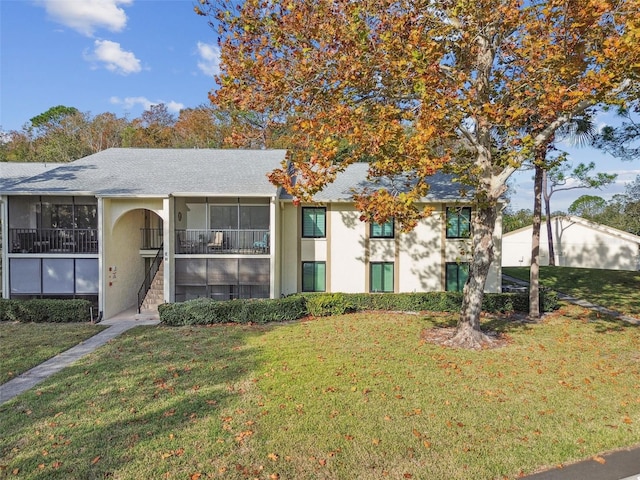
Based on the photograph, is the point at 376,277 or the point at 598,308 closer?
the point at 598,308

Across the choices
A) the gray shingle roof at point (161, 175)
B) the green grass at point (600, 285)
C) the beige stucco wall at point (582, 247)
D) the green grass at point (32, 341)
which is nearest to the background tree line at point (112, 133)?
the gray shingle roof at point (161, 175)

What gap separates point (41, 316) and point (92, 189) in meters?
5.10

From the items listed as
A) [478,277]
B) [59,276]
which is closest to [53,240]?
[59,276]

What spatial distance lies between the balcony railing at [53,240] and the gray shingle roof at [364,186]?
A: 9.49m

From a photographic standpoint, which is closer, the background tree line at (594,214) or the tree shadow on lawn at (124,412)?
the tree shadow on lawn at (124,412)

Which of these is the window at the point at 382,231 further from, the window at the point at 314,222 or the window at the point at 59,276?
the window at the point at 59,276

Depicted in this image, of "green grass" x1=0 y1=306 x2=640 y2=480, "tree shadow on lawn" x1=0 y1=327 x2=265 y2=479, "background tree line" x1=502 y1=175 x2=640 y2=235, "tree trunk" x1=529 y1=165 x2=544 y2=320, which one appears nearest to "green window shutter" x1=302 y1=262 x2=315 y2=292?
"green grass" x1=0 y1=306 x2=640 y2=480

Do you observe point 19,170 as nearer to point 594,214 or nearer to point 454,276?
point 454,276

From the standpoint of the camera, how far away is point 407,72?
354 inches

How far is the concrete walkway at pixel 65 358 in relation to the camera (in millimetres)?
7652

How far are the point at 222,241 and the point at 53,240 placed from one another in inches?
264

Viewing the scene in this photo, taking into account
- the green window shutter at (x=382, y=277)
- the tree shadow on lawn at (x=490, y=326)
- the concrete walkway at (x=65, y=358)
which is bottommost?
the concrete walkway at (x=65, y=358)

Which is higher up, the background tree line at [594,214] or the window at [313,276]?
the background tree line at [594,214]

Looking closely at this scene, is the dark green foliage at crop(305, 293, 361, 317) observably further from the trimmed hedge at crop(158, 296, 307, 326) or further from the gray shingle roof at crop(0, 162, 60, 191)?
the gray shingle roof at crop(0, 162, 60, 191)
